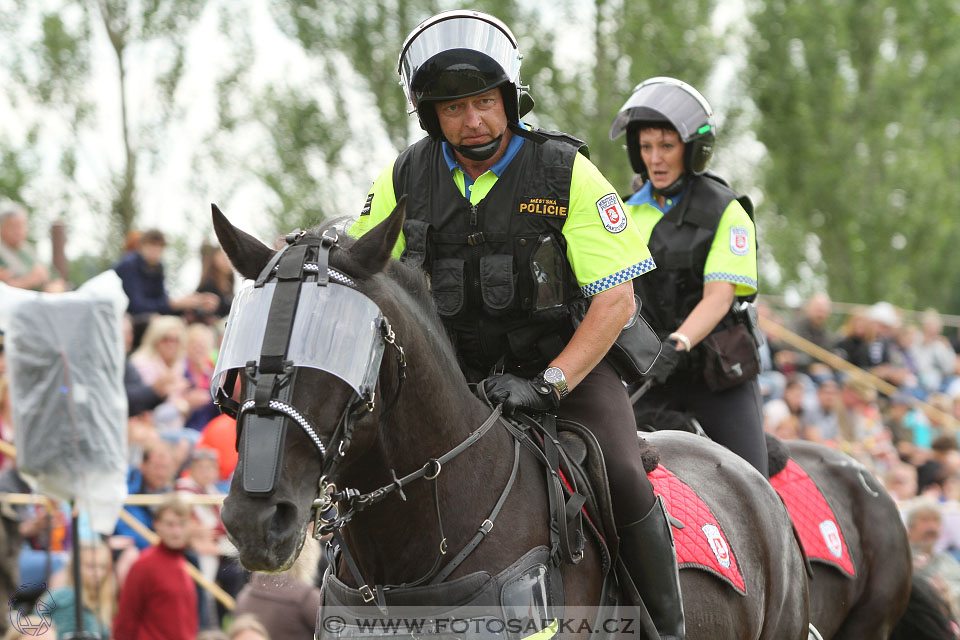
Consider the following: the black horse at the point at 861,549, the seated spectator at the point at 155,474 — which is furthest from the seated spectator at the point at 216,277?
the black horse at the point at 861,549

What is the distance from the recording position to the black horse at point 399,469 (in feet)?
9.75

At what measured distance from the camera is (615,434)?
4152mm

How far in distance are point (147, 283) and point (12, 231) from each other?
1.48m

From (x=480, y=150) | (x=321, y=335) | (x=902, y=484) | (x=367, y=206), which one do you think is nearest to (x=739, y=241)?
(x=480, y=150)

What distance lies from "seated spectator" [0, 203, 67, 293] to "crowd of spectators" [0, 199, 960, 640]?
12 mm

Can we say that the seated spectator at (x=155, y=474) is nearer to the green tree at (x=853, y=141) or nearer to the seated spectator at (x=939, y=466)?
the seated spectator at (x=939, y=466)

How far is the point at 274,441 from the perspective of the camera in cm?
296

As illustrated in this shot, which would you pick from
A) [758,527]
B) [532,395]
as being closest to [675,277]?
[758,527]

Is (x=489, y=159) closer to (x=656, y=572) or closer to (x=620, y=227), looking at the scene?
(x=620, y=227)

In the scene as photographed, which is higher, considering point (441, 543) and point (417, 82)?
point (417, 82)

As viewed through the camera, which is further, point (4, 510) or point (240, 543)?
point (4, 510)

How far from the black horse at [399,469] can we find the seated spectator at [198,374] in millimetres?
5732

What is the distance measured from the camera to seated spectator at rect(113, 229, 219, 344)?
10.3m

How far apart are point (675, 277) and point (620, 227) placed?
1.99 m
